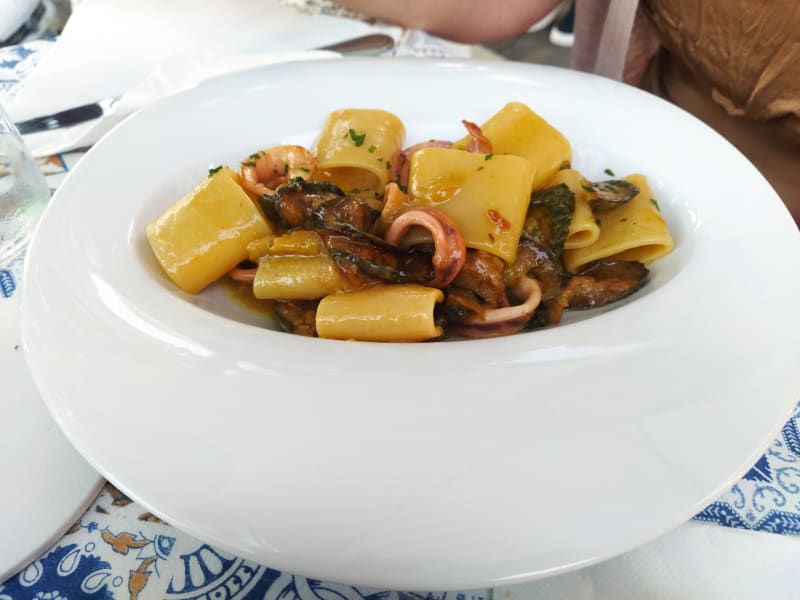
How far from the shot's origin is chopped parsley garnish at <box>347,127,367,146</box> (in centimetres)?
125

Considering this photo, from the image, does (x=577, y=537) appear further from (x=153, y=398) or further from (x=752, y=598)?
(x=153, y=398)

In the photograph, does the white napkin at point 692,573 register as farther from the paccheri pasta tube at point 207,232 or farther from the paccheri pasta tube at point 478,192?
the paccheri pasta tube at point 207,232


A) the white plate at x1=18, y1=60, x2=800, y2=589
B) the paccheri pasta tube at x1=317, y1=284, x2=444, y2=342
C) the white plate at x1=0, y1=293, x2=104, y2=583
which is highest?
the white plate at x1=18, y1=60, x2=800, y2=589

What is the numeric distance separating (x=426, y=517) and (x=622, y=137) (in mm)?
1043

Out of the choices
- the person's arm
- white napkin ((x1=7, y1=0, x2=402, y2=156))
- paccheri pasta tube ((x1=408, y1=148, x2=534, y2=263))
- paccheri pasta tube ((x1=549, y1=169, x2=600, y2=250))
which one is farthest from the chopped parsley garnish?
the person's arm

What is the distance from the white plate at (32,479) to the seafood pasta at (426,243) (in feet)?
1.04

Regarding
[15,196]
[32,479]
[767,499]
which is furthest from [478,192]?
[15,196]

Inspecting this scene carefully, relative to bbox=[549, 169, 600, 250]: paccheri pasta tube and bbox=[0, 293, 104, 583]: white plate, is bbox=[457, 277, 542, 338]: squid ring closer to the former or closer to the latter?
bbox=[549, 169, 600, 250]: paccheri pasta tube

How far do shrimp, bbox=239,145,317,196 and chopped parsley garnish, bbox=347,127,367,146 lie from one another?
99mm

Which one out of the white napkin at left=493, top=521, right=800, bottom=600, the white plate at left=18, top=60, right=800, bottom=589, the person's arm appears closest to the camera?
the white plate at left=18, top=60, right=800, bottom=589

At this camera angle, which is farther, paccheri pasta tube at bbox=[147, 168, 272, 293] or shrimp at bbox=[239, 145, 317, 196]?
shrimp at bbox=[239, 145, 317, 196]

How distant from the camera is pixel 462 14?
6.23ft

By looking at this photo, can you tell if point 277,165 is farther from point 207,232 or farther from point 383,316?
point 383,316

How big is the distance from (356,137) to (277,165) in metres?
0.18
